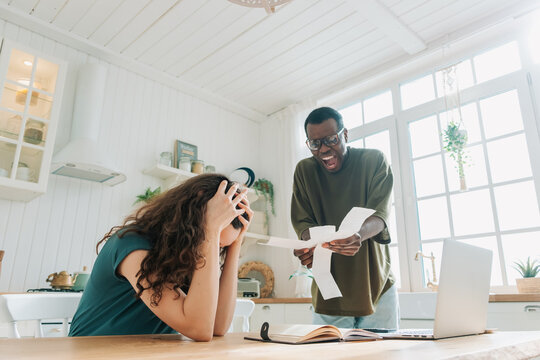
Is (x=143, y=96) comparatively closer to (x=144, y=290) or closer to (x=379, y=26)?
(x=379, y=26)

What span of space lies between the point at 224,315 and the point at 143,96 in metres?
2.89

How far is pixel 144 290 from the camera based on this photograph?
0.94 m

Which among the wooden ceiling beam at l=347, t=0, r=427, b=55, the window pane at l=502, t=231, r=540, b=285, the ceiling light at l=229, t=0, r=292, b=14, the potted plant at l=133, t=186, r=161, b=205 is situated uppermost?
the wooden ceiling beam at l=347, t=0, r=427, b=55

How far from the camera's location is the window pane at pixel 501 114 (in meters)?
2.95

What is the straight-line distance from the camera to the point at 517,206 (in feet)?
9.29

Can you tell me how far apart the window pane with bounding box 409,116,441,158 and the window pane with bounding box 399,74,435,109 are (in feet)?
0.58

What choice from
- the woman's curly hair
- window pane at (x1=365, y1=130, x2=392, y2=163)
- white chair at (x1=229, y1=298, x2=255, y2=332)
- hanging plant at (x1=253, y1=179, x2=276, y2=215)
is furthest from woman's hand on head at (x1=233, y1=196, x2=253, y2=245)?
hanging plant at (x1=253, y1=179, x2=276, y2=215)

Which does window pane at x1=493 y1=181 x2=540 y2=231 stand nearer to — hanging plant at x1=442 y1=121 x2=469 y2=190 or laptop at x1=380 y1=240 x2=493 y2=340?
hanging plant at x1=442 y1=121 x2=469 y2=190

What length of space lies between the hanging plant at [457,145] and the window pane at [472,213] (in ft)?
0.60

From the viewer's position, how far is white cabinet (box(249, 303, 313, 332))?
312 cm

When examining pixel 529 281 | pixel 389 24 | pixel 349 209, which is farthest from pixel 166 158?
pixel 529 281

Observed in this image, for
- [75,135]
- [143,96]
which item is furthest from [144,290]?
[143,96]

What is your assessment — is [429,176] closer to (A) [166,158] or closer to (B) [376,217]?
(B) [376,217]

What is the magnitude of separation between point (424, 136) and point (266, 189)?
154cm
